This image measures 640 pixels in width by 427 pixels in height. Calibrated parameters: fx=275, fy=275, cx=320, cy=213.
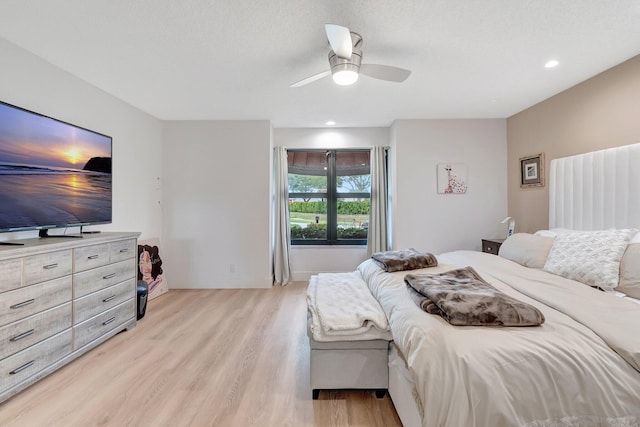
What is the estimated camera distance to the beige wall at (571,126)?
2428 mm

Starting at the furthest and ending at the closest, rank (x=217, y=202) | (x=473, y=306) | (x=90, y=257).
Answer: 1. (x=217, y=202)
2. (x=90, y=257)
3. (x=473, y=306)

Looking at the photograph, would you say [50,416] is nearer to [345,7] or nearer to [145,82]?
[145,82]

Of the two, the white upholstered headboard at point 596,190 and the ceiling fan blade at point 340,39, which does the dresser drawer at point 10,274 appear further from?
the white upholstered headboard at point 596,190

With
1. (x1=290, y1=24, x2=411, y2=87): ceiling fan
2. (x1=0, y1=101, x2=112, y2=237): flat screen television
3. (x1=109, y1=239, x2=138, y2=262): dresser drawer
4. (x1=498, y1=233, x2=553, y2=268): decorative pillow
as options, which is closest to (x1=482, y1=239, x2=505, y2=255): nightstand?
(x1=498, y1=233, x2=553, y2=268): decorative pillow

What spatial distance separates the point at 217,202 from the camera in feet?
13.6

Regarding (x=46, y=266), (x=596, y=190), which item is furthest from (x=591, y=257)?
(x=46, y=266)

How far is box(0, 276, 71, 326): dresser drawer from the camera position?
5.64ft

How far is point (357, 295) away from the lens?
2170 mm

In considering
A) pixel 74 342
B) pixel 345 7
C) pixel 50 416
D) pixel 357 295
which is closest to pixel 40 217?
pixel 74 342

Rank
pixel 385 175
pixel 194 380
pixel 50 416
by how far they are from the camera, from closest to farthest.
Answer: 1. pixel 50 416
2. pixel 194 380
3. pixel 385 175

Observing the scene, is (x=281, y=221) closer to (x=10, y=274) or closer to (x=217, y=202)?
(x=217, y=202)

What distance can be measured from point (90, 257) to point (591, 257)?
394 centimetres

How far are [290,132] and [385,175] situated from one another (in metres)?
1.72

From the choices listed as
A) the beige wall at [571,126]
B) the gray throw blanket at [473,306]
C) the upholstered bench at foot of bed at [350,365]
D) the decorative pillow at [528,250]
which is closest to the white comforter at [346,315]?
the upholstered bench at foot of bed at [350,365]
